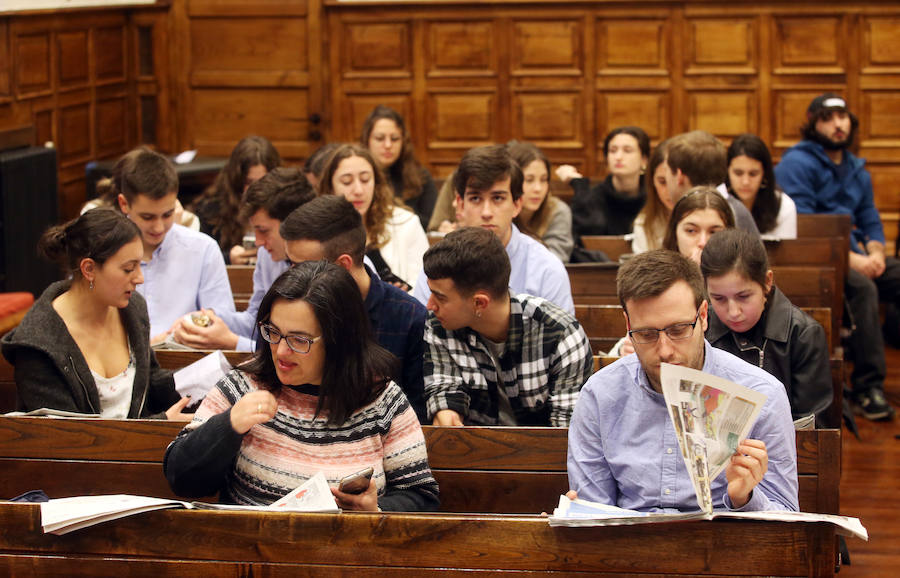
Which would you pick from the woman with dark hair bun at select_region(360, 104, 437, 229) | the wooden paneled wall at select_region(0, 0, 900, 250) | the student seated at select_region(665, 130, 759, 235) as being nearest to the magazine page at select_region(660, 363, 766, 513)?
the student seated at select_region(665, 130, 759, 235)

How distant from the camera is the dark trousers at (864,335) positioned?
5.42 meters

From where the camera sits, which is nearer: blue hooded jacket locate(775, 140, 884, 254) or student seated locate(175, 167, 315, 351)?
student seated locate(175, 167, 315, 351)

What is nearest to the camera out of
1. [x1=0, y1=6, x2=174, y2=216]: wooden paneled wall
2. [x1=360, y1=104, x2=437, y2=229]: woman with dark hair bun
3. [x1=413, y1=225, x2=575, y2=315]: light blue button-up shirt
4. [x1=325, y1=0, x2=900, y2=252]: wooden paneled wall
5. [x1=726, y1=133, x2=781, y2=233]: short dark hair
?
[x1=413, y1=225, x2=575, y2=315]: light blue button-up shirt

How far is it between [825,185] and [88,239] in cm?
434

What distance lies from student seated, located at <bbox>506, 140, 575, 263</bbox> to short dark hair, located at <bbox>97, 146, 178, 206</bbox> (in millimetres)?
1683

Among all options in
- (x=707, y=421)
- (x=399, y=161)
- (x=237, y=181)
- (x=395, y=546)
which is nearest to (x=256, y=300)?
(x=237, y=181)

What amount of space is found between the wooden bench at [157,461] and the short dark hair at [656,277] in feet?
1.81

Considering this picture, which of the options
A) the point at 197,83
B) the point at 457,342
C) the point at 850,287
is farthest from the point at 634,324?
the point at 197,83

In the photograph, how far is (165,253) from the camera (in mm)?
4082

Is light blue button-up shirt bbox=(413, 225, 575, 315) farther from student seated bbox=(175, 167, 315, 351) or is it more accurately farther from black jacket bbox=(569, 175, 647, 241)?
black jacket bbox=(569, 175, 647, 241)

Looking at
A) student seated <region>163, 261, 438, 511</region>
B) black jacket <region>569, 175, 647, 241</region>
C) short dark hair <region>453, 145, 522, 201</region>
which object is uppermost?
short dark hair <region>453, 145, 522, 201</region>

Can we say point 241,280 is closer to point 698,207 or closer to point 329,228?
point 329,228

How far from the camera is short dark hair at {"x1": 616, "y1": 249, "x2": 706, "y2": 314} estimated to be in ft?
7.53

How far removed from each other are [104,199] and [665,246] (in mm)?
2085
